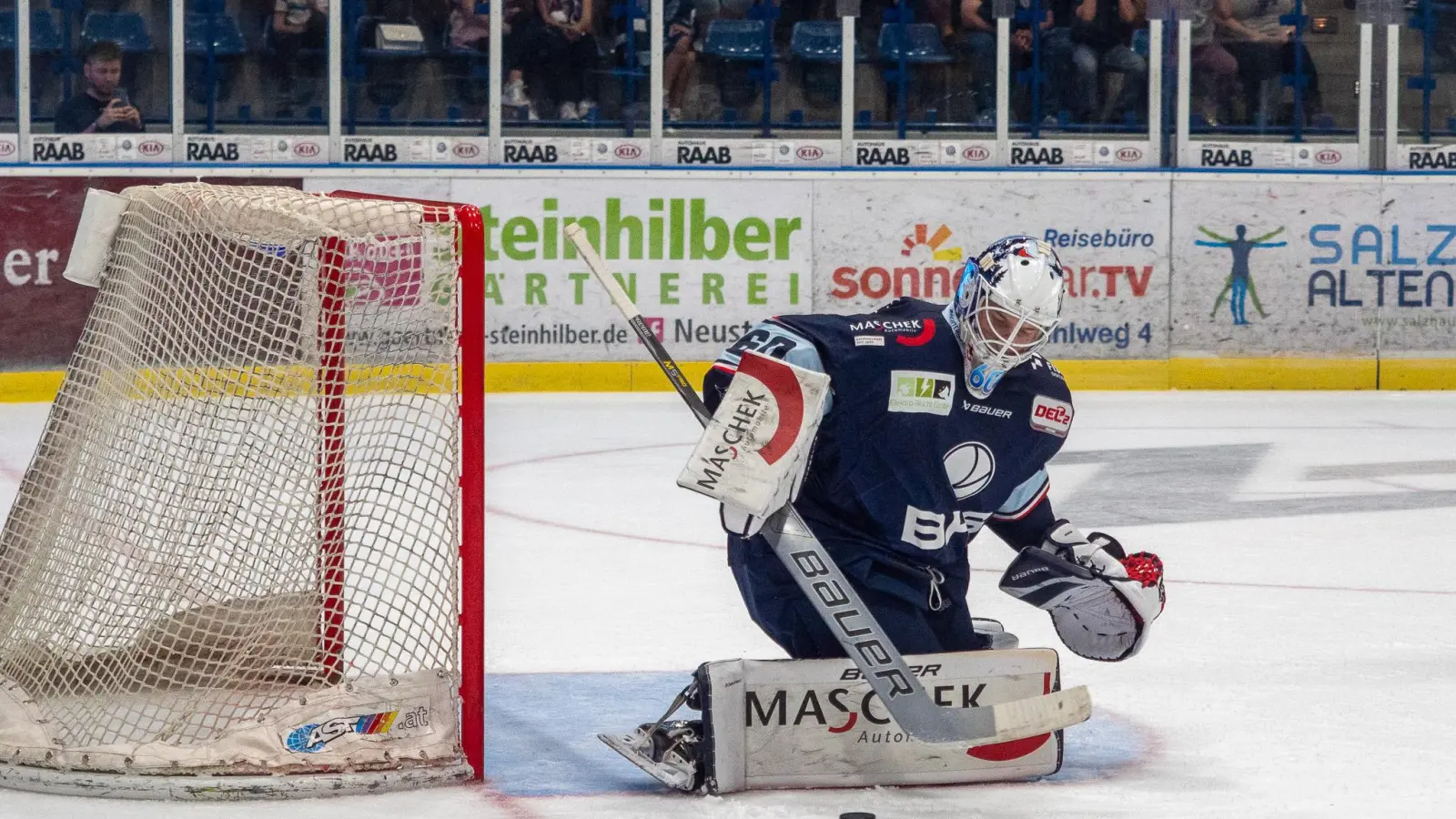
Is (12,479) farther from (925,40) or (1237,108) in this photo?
(1237,108)

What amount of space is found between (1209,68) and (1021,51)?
0.95m

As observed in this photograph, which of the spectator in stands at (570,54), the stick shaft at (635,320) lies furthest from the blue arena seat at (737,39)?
the stick shaft at (635,320)

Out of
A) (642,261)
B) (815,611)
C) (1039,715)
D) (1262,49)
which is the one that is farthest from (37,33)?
(1039,715)

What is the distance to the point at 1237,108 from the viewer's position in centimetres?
923

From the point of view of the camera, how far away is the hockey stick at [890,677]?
2.54 meters

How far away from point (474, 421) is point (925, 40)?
714 centimetres

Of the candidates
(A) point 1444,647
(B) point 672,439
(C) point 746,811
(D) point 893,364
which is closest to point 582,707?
(C) point 746,811

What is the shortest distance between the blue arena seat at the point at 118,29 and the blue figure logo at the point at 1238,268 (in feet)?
16.7

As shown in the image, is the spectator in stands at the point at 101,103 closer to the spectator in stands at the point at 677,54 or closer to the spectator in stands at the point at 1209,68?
the spectator in stands at the point at 677,54

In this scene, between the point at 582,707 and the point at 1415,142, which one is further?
the point at 1415,142

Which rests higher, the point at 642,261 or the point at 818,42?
the point at 818,42

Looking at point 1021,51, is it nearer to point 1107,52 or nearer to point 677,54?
point 1107,52

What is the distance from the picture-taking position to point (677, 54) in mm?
9102

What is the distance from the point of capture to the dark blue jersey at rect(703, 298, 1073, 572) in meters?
2.64
